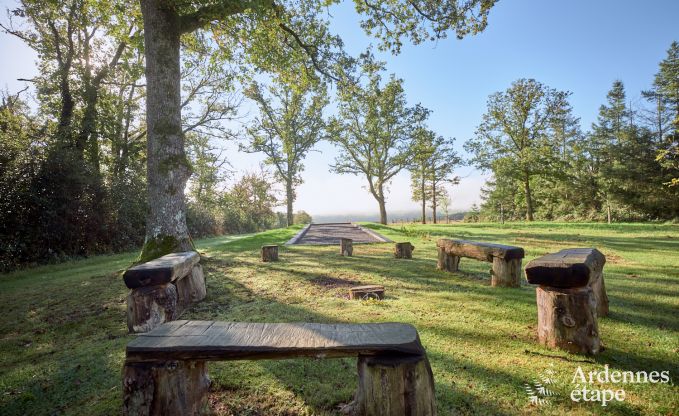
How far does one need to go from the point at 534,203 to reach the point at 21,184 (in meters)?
42.3

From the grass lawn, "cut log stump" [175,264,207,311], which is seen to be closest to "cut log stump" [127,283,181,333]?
the grass lawn

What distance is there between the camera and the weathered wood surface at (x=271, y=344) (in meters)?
1.94

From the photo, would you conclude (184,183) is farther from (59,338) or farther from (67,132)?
(67,132)

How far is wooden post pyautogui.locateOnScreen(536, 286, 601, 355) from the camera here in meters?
3.03

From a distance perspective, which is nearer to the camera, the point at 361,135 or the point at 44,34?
the point at 44,34

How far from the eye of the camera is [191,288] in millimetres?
5410

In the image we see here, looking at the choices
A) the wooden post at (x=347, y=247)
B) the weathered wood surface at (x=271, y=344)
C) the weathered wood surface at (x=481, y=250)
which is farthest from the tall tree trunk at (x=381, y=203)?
the weathered wood surface at (x=271, y=344)

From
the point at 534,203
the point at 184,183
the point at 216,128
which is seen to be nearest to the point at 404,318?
the point at 184,183

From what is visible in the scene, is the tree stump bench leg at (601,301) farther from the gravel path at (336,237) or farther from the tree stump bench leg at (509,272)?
the gravel path at (336,237)

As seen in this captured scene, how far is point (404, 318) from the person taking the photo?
4.21 metres

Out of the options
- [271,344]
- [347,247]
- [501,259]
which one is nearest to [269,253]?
[347,247]

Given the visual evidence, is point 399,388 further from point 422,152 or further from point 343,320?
point 422,152

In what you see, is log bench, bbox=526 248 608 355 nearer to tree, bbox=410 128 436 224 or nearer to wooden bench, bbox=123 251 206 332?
wooden bench, bbox=123 251 206 332

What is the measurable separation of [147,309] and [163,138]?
4635mm
